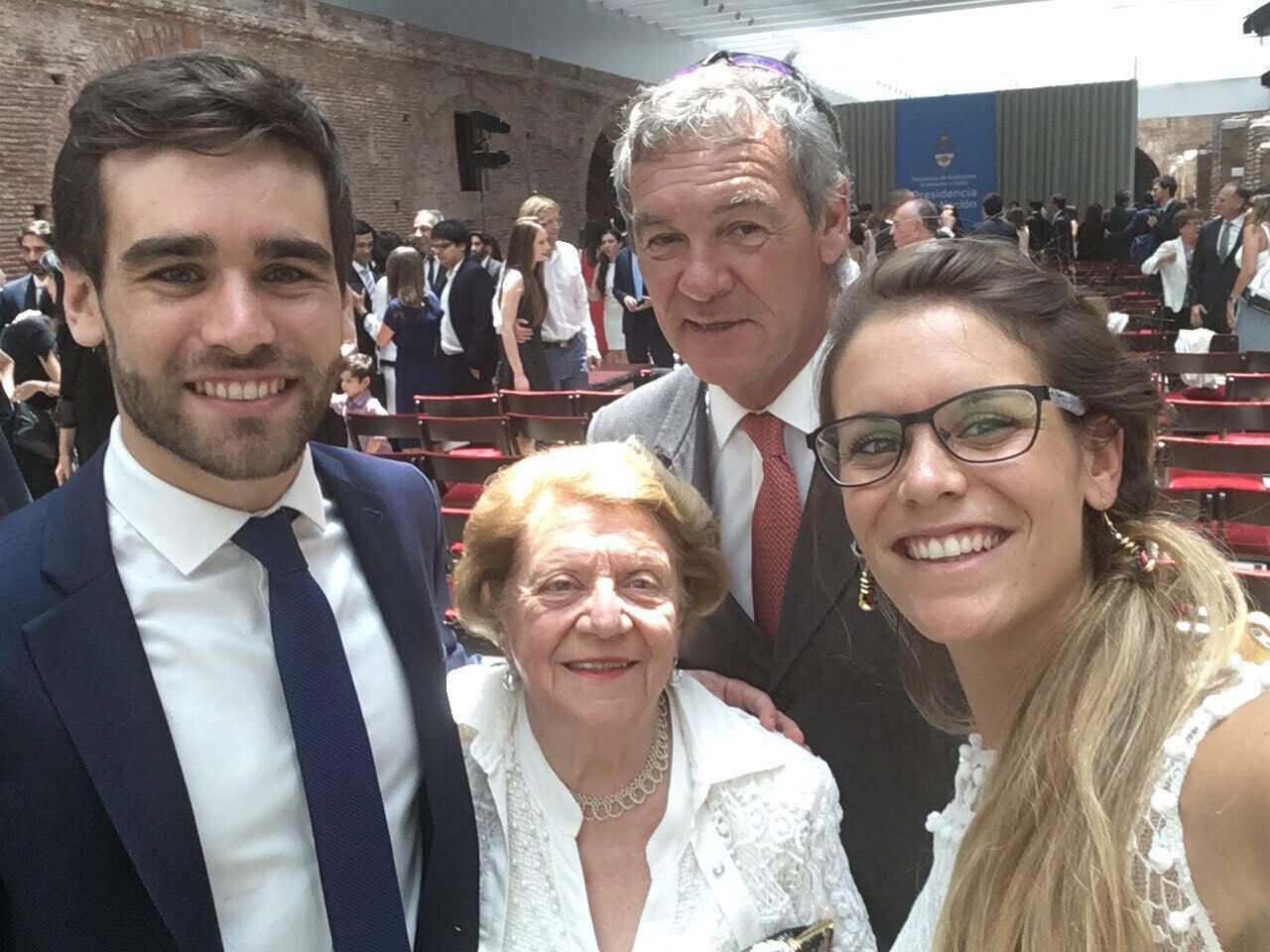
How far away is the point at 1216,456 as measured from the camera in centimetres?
362

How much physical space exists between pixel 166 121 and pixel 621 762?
106cm

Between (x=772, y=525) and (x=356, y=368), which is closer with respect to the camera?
(x=772, y=525)

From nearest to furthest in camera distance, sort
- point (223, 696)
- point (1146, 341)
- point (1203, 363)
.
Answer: point (223, 696)
point (1203, 363)
point (1146, 341)

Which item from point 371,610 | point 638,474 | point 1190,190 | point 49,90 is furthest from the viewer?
point 1190,190

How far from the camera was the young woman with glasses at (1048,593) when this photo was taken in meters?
0.89

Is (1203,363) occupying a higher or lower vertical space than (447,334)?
lower

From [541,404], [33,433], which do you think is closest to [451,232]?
[541,404]

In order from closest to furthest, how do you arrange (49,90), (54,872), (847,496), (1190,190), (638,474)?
(54,872) → (847,496) → (638,474) → (49,90) → (1190,190)

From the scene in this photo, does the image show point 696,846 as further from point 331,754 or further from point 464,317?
point 464,317

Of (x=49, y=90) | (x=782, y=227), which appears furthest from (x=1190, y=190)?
(x=782, y=227)

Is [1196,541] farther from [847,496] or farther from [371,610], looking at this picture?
[371,610]

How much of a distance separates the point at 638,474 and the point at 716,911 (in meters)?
0.65

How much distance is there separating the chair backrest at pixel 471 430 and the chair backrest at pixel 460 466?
20.6 inches

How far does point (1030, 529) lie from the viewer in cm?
103
